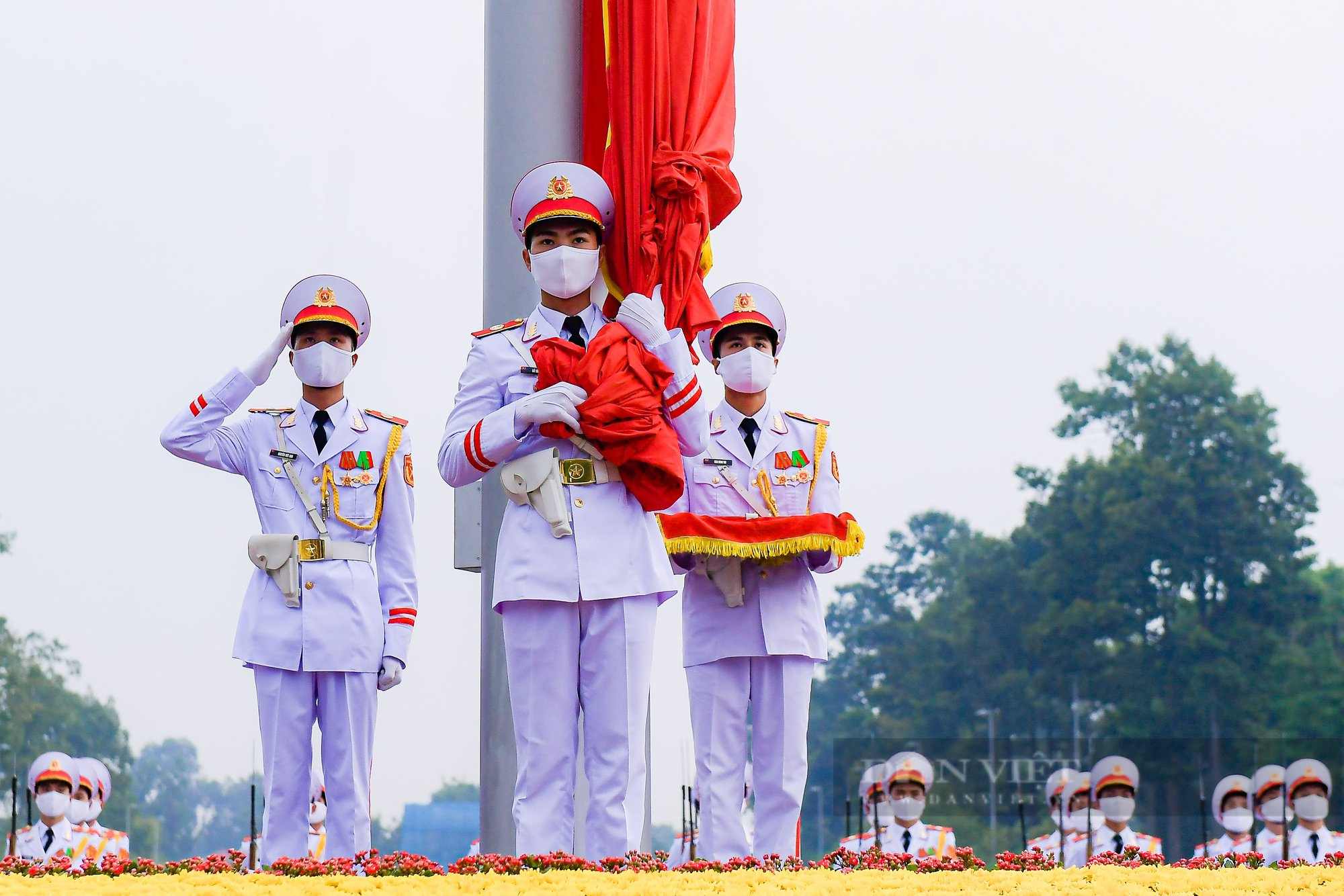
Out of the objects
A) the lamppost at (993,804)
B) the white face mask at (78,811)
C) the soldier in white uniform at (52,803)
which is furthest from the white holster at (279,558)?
the lamppost at (993,804)

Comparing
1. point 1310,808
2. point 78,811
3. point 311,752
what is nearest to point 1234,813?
point 1310,808

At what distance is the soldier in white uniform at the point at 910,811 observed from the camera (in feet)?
39.1

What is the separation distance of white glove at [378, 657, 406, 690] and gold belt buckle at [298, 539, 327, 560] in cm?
41

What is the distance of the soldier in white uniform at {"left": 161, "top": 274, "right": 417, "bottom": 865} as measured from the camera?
5629mm

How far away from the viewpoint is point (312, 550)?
5.80m

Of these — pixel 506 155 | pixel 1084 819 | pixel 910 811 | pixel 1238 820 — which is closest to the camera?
pixel 506 155

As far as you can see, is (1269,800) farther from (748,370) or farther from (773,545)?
(773,545)

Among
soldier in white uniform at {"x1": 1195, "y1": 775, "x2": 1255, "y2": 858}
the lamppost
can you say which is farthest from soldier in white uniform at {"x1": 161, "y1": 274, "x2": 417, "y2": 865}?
the lamppost

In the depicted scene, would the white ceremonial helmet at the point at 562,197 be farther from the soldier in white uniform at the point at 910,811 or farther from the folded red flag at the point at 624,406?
the soldier in white uniform at the point at 910,811

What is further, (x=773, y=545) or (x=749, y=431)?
(x=749, y=431)

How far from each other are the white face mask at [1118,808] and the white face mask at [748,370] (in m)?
8.01

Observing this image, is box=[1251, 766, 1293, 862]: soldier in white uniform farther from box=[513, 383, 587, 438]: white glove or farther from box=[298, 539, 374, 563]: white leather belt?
box=[513, 383, 587, 438]: white glove

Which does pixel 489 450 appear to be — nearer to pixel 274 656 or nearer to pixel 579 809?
pixel 274 656

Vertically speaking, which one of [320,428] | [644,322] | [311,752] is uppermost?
[644,322]
